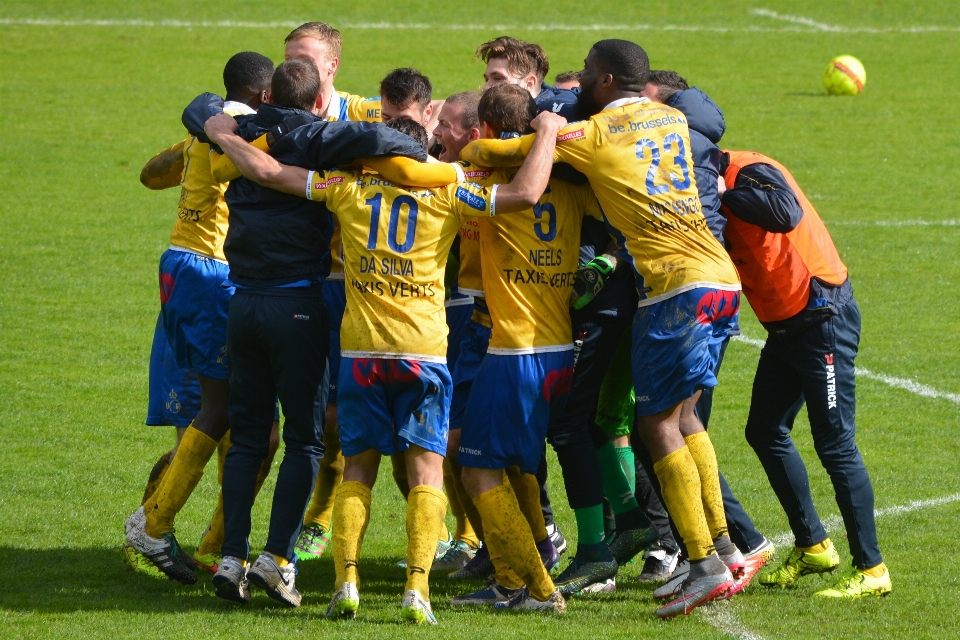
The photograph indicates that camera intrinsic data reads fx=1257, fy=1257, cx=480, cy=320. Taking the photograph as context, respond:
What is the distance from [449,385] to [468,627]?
109 centimetres

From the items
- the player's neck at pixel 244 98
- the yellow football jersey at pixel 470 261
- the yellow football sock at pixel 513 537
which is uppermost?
the player's neck at pixel 244 98

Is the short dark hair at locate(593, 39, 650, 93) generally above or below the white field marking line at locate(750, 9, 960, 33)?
below

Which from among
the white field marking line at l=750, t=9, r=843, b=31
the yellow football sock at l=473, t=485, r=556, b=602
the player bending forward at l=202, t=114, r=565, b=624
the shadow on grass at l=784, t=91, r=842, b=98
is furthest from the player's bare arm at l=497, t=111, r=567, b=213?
the white field marking line at l=750, t=9, r=843, b=31

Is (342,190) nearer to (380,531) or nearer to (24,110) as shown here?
(380,531)

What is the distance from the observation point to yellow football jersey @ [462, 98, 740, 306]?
581 centimetres

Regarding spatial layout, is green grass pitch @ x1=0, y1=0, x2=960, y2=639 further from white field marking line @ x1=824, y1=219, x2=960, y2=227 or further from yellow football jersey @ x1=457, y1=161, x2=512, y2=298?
yellow football jersey @ x1=457, y1=161, x2=512, y2=298

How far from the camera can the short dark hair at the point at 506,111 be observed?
6.04 meters

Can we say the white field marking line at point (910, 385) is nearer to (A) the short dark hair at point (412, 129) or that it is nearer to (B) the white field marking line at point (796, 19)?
(A) the short dark hair at point (412, 129)

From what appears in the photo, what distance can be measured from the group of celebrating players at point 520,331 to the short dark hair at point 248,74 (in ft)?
0.04

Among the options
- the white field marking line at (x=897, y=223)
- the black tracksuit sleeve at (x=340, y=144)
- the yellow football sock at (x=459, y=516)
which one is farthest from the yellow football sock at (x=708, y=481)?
the white field marking line at (x=897, y=223)

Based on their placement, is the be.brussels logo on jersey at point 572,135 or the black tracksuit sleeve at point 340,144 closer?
the black tracksuit sleeve at point 340,144

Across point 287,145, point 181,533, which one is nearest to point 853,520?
point 287,145

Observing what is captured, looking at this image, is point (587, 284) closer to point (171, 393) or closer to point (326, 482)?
point (326, 482)

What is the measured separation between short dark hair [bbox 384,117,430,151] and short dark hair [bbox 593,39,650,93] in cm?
93
